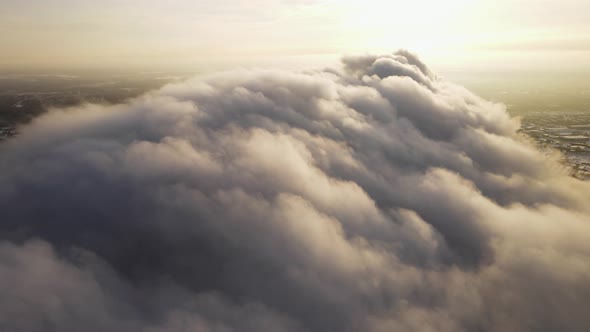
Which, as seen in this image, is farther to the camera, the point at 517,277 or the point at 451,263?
the point at 451,263

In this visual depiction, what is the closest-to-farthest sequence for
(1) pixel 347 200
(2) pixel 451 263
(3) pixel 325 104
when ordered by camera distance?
(2) pixel 451 263, (1) pixel 347 200, (3) pixel 325 104

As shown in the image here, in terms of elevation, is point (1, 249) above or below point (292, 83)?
below

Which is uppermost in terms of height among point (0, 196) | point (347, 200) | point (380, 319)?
point (0, 196)

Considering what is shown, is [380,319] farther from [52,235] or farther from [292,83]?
[292,83]

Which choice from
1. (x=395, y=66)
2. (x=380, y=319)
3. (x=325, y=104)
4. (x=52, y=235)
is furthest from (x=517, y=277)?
(x=395, y=66)

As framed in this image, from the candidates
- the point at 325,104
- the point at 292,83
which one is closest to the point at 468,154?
the point at 325,104

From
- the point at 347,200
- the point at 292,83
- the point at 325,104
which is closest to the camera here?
the point at 347,200

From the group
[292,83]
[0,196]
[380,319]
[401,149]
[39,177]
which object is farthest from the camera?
[292,83]

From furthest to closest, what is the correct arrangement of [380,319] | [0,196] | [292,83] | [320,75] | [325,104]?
[320,75] < [292,83] < [325,104] < [0,196] < [380,319]

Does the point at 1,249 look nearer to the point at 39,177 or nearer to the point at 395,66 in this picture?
the point at 39,177
